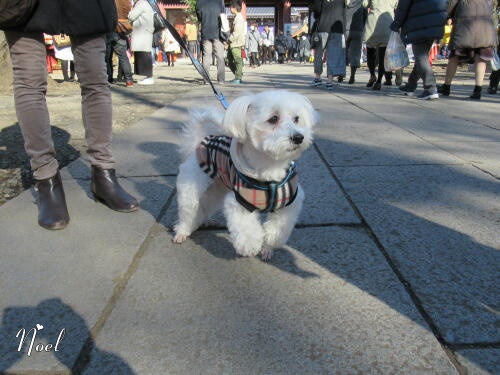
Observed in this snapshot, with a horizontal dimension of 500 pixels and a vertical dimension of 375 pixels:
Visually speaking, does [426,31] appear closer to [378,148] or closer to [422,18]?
[422,18]

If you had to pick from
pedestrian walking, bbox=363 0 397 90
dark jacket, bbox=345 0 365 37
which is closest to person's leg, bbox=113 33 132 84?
dark jacket, bbox=345 0 365 37

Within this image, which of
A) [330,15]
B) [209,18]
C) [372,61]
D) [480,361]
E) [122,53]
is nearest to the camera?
[480,361]

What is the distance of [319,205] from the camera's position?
279cm

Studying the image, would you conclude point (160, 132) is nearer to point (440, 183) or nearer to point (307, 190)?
point (307, 190)

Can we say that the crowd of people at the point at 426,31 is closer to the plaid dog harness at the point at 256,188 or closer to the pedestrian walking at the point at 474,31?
the pedestrian walking at the point at 474,31

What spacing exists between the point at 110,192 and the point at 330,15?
7.85 m

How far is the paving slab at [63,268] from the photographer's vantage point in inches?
60.0

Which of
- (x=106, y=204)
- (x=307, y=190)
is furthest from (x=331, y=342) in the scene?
(x=106, y=204)

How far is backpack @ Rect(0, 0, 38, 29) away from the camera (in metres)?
2.27

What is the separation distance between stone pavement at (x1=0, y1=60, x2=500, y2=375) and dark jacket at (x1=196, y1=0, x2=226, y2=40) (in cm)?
761

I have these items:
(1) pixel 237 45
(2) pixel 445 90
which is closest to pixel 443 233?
(2) pixel 445 90

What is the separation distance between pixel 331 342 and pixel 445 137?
385cm

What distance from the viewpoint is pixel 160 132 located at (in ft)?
16.4

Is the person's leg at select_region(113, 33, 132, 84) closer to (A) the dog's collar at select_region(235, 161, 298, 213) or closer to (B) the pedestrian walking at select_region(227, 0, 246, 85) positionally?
(B) the pedestrian walking at select_region(227, 0, 246, 85)
